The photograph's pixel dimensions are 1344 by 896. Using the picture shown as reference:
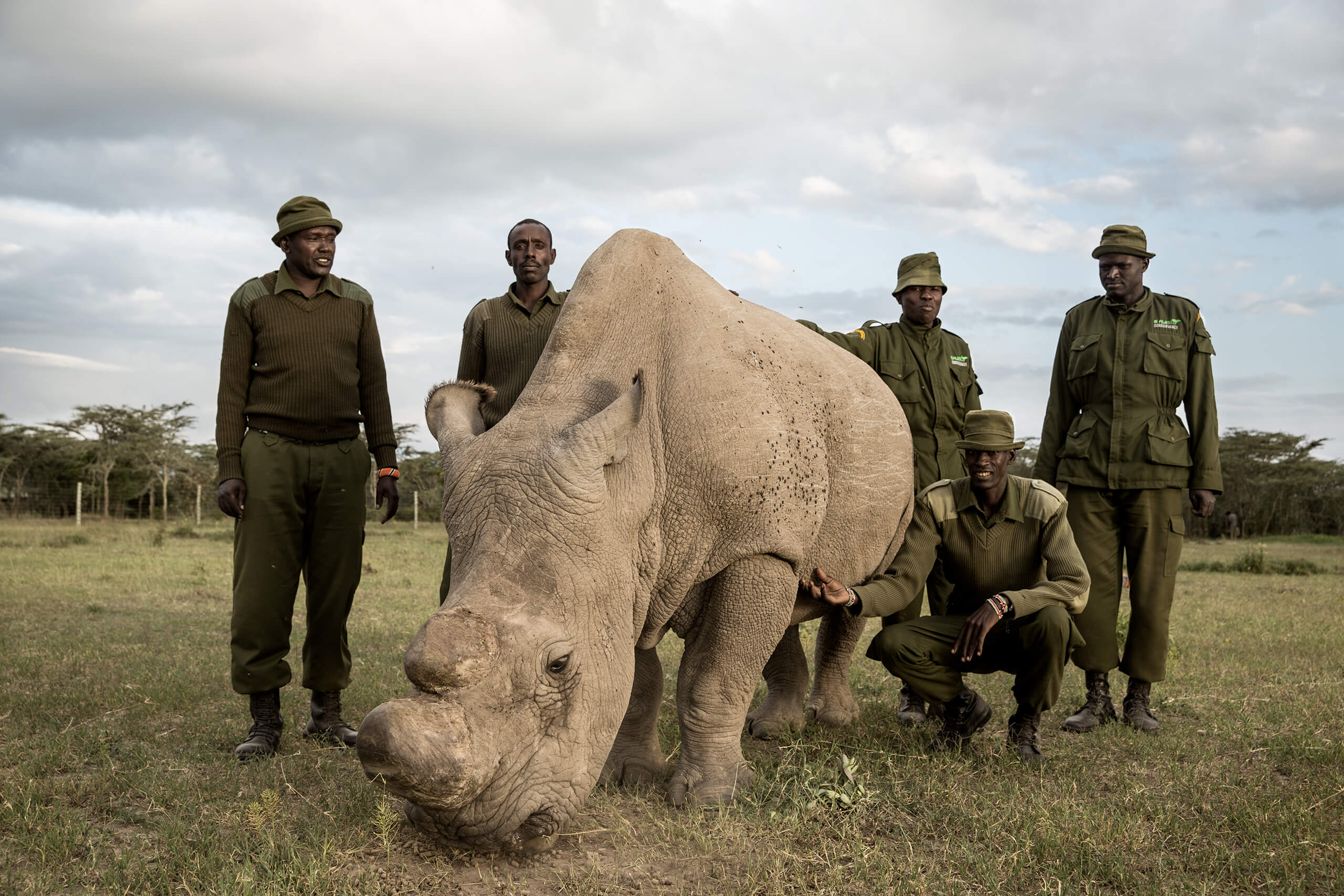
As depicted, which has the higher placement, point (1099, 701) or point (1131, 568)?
point (1131, 568)

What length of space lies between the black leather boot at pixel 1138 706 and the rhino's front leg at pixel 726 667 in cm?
297

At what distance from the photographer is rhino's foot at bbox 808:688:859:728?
22.2ft

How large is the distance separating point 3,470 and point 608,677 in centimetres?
3984

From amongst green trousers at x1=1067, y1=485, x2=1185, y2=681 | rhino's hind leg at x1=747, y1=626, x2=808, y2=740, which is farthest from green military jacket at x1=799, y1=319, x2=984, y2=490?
rhino's hind leg at x1=747, y1=626, x2=808, y2=740

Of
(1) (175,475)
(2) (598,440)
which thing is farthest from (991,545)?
(1) (175,475)

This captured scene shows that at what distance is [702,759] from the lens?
4945mm

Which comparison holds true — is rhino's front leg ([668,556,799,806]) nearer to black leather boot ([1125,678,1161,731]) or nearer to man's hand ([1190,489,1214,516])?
black leather boot ([1125,678,1161,731])

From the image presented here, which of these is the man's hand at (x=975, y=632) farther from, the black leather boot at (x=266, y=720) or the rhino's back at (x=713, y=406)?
the black leather boot at (x=266, y=720)

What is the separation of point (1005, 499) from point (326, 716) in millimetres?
4158

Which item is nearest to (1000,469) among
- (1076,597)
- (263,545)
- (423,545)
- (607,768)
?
(1076,597)

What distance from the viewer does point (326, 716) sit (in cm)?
623

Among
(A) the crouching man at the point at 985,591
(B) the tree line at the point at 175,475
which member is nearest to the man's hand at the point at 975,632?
(A) the crouching man at the point at 985,591

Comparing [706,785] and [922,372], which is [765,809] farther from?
[922,372]

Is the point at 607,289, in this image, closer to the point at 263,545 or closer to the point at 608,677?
the point at 608,677
